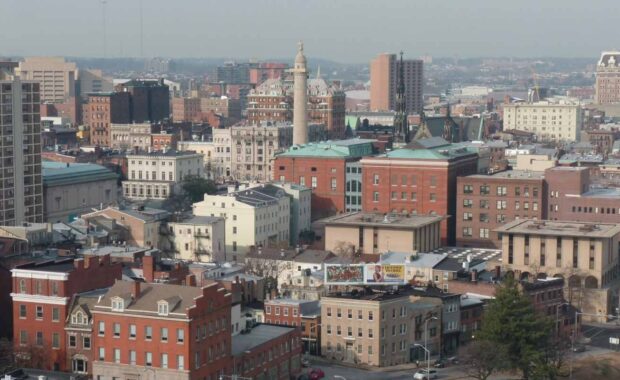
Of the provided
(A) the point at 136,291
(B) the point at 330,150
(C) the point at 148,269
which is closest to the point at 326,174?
(B) the point at 330,150

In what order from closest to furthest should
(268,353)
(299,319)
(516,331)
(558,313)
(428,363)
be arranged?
1. (268,353)
2. (428,363)
3. (516,331)
4. (299,319)
5. (558,313)

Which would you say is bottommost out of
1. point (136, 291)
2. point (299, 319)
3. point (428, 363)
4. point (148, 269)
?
point (428, 363)

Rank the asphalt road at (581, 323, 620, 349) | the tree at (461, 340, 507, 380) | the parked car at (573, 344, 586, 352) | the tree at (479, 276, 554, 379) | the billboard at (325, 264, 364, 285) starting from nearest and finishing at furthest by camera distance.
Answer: the tree at (461, 340, 507, 380), the tree at (479, 276, 554, 379), the billboard at (325, 264, 364, 285), the parked car at (573, 344, 586, 352), the asphalt road at (581, 323, 620, 349)

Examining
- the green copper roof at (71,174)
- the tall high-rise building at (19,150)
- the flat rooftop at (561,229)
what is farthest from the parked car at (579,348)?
the green copper roof at (71,174)

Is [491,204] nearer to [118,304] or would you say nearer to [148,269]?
[148,269]

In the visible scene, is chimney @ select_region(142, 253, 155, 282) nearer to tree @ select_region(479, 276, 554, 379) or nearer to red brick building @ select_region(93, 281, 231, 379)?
red brick building @ select_region(93, 281, 231, 379)

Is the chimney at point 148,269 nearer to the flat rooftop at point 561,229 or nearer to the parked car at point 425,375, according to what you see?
the parked car at point 425,375

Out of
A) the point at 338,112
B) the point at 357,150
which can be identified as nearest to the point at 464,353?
the point at 357,150

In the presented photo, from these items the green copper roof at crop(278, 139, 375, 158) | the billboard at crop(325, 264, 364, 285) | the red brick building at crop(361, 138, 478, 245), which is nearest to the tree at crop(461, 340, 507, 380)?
the billboard at crop(325, 264, 364, 285)
